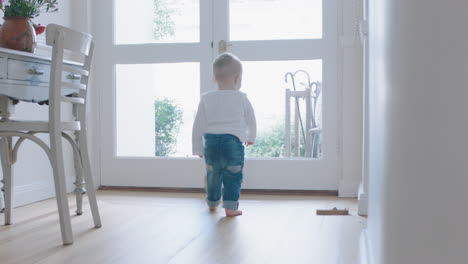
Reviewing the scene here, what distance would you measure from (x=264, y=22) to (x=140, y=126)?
40.9 inches

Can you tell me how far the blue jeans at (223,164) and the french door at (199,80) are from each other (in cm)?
66

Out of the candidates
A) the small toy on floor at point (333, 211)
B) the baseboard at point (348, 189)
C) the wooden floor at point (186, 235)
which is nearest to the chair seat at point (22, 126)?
the wooden floor at point (186, 235)

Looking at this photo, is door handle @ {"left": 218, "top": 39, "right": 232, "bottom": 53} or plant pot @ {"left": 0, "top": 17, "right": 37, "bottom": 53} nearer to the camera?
plant pot @ {"left": 0, "top": 17, "right": 37, "bottom": 53}

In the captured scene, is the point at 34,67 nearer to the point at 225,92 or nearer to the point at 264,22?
the point at 225,92

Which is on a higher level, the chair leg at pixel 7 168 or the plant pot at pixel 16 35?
the plant pot at pixel 16 35

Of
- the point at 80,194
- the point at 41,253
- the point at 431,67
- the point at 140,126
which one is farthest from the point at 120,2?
the point at 431,67

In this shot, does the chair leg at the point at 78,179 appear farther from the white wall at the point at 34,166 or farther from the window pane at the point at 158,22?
the window pane at the point at 158,22

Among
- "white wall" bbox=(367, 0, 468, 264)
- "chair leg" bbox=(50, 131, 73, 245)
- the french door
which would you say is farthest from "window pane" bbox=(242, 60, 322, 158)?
"white wall" bbox=(367, 0, 468, 264)

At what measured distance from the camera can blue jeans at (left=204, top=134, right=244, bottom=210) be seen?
2.79 metres

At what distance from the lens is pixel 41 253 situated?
190cm

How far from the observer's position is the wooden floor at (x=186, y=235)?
71.6 inches

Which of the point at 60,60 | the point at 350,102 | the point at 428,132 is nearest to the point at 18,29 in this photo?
the point at 60,60

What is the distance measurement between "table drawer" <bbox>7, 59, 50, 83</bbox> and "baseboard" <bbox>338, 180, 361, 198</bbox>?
1.81 meters

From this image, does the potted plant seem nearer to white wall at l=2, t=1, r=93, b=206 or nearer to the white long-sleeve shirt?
white wall at l=2, t=1, r=93, b=206
